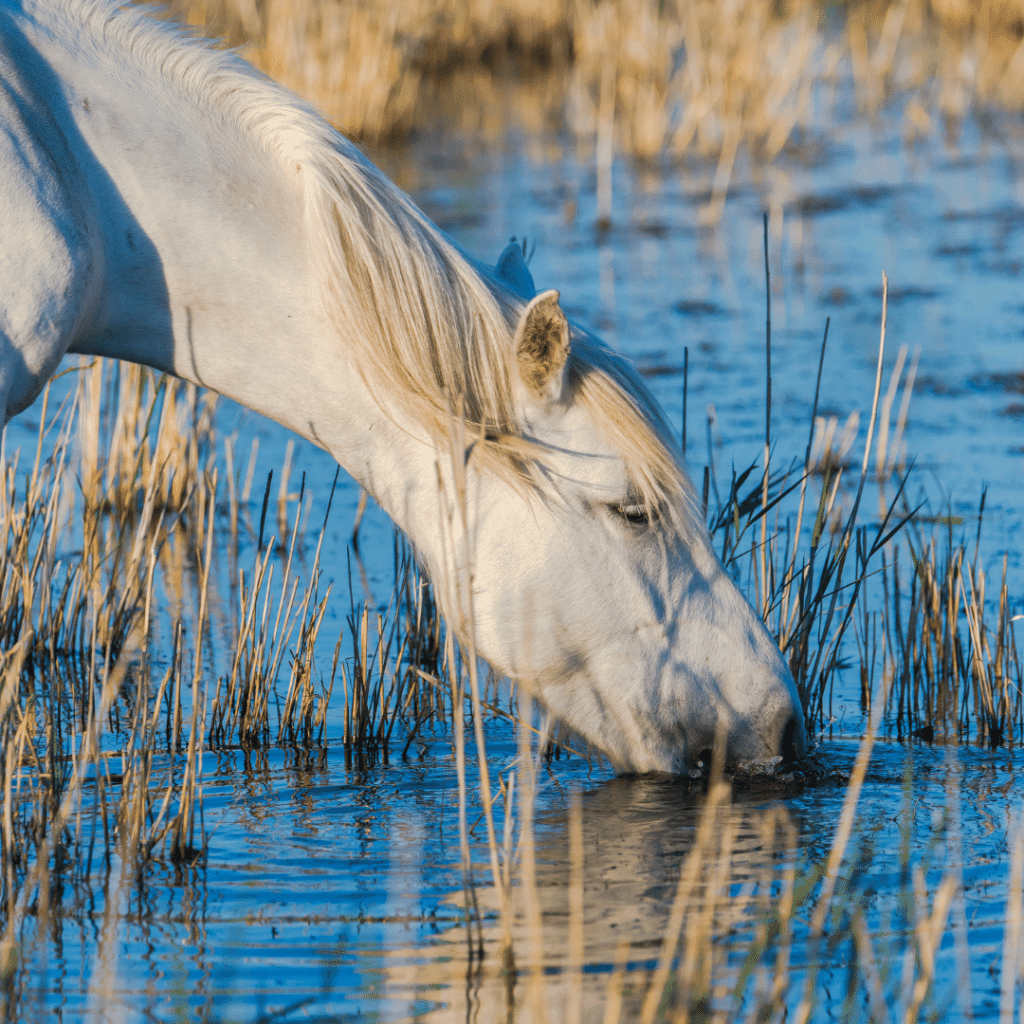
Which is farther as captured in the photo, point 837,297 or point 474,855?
point 837,297

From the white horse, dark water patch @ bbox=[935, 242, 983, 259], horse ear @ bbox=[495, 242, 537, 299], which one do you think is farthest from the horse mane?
dark water patch @ bbox=[935, 242, 983, 259]

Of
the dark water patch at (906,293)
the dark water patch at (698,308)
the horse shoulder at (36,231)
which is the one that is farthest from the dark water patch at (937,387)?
the horse shoulder at (36,231)

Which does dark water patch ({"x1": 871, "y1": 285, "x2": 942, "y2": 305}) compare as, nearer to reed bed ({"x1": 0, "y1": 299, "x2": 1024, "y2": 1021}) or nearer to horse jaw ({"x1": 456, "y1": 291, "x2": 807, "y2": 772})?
reed bed ({"x1": 0, "y1": 299, "x2": 1024, "y2": 1021})

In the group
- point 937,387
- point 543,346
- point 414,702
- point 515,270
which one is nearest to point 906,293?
point 937,387

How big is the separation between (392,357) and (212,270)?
0.38 m

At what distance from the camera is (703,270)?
353 inches

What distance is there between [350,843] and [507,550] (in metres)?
0.71

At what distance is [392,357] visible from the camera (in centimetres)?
263

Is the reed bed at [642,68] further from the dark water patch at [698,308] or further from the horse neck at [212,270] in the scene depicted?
the horse neck at [212,270]

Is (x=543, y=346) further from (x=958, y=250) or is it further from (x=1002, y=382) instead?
(x=958, y=250)

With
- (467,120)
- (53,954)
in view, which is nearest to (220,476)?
(53,954)

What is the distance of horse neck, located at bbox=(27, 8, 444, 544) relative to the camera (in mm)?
2580

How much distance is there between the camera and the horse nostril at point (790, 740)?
284cm

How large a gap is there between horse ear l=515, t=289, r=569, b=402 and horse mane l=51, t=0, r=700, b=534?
0.13 ft
